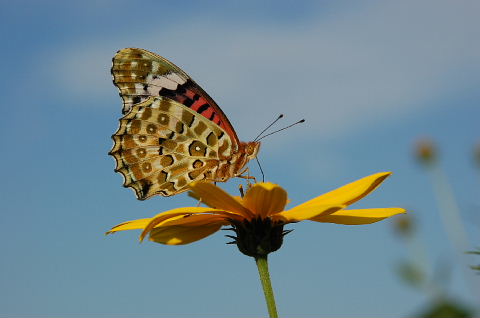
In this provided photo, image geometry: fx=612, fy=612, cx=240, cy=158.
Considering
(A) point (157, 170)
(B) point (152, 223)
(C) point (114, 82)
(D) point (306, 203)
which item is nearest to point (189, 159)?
(A) point (157, 170)

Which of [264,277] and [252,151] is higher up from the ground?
[252,151]

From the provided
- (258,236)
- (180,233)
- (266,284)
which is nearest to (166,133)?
(180,233)

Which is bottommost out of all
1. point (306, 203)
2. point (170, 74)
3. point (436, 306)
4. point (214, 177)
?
point (436, 306)

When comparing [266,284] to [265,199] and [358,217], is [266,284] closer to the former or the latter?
[265,199]

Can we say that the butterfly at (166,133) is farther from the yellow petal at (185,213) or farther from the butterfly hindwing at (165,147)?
the yellow petal at (185,213)

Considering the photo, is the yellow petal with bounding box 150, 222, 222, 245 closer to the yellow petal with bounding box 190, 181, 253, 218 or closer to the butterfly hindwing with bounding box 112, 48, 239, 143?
the yellow petal with bounding box 190, 181, 253, 218

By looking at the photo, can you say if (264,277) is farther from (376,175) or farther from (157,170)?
(157,170)

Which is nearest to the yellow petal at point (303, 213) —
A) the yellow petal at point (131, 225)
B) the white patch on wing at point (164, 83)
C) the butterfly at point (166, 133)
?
the yellow petal at point (131, 225)
